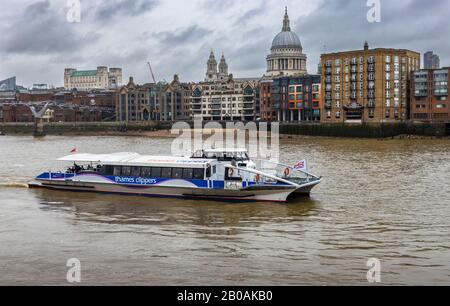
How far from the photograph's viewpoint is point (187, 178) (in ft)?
95.0

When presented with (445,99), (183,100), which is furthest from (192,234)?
(183,100)

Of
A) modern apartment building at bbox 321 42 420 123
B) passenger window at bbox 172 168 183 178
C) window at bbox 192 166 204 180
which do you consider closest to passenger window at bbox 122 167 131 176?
passenger window at bbox 172 168 183 178

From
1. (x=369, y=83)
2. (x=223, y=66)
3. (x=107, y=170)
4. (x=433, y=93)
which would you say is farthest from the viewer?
(x=223, y=66)

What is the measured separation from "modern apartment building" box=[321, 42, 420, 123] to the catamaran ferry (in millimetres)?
69198

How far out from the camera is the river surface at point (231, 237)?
15.9m

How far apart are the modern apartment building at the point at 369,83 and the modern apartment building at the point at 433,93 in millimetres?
3082

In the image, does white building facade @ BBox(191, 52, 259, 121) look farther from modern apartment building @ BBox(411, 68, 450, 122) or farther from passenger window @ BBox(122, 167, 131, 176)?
passenger window @ BBox(122, 167, 131, 176)

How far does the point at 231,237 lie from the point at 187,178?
892cm

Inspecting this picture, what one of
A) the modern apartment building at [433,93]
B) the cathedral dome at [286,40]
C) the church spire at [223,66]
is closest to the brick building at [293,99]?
the modern apartment building at [433,93]

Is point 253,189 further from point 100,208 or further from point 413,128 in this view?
point 413,128

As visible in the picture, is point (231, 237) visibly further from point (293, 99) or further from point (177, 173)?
point (293, 99)

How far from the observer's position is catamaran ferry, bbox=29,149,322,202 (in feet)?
91.1

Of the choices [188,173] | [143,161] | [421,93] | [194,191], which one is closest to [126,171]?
[143,161]
